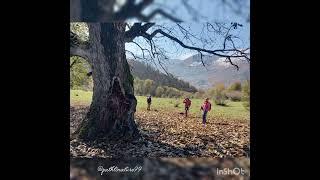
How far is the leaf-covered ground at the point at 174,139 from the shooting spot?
18.2ft

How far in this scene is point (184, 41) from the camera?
5641 mm

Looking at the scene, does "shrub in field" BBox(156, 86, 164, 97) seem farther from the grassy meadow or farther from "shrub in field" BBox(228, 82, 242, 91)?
"shrub in field" BBox(228, 82, 242, 91)

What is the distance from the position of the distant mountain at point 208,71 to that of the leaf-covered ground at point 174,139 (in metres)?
0.39

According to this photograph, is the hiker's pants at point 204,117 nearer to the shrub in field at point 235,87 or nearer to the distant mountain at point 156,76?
the distant mountain at point 156,76

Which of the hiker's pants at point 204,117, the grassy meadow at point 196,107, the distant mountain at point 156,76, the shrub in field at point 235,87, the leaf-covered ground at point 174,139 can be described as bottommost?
the leaf-covered ground at point 174,139

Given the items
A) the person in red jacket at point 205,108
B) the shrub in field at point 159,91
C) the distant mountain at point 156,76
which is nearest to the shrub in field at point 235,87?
the person in red jacket at point 205,108

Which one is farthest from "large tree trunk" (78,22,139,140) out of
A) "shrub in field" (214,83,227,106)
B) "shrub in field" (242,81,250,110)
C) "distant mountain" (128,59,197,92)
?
"shrub in field" (242,81,250,110)

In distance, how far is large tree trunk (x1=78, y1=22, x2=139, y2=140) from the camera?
5.64 m

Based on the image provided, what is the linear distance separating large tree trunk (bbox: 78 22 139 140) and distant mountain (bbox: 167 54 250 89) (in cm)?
53
